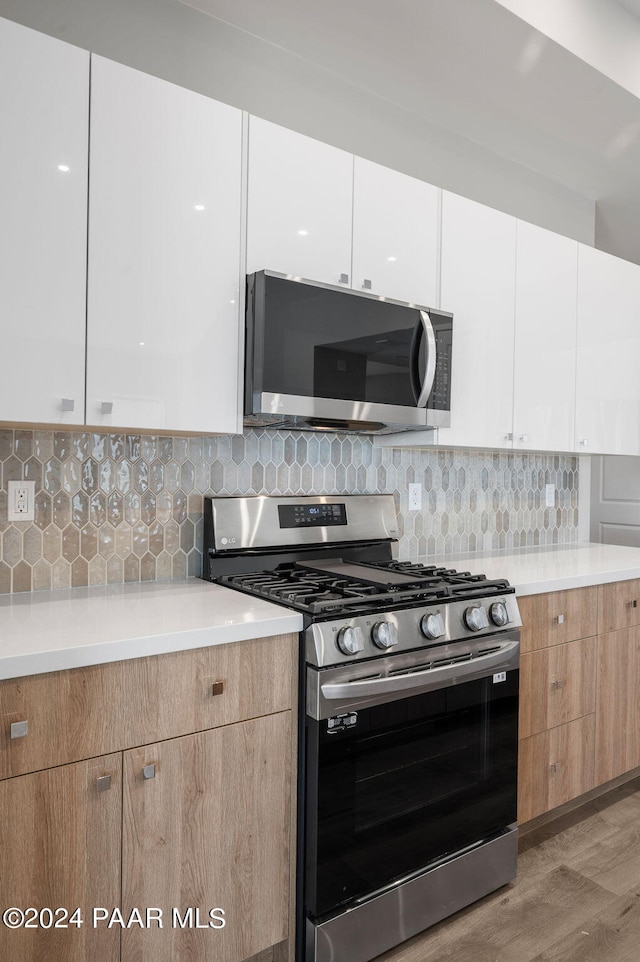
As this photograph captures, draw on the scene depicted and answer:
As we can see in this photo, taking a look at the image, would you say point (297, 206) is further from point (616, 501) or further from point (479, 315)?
point (616, 501)

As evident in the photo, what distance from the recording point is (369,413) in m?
2.18

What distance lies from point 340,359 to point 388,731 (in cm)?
112

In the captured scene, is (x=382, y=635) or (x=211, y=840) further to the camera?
(x=382, y=635)

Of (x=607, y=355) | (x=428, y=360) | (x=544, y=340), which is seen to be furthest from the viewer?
(x=607, y=355)

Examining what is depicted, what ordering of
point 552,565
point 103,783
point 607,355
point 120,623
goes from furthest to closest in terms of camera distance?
point 607,355 < point 552,565 < point 120,623 < point 103,783

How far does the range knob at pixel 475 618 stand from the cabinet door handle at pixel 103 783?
1.08 metres

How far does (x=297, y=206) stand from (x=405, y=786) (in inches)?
68.3

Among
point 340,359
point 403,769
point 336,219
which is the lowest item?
point 403,769

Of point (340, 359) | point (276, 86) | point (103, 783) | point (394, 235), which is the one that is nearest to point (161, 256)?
point (340, 359)

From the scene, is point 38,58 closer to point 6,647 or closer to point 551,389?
point 6,647

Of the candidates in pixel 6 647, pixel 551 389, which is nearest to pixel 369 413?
pixel 551 389

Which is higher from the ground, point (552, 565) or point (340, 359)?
point (340, 359)

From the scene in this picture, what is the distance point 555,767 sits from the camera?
2.39 metres

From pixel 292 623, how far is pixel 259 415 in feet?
2.10
